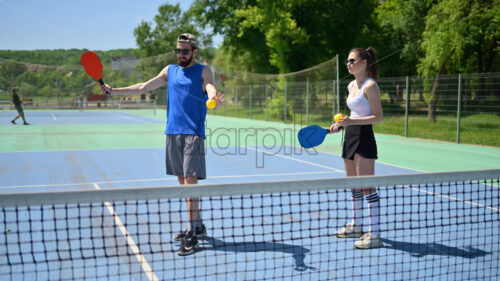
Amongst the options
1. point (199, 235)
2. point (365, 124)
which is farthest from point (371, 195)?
point (199, 235)

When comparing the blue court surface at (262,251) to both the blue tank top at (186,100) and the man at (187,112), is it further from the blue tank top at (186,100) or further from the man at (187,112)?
the blue tank top at (186,100)

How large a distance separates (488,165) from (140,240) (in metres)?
8.69

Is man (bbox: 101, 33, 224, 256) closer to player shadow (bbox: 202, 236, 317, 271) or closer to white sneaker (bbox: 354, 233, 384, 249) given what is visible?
player shadow (bbox: 202, 236, 317, 271)

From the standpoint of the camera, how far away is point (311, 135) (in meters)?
4.85

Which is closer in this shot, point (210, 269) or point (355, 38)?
point (210, 269)

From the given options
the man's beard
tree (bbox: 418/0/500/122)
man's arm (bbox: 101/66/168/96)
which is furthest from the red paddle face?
tree (bbox: 418/0/500/122)

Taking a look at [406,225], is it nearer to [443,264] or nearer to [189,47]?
[443,264]

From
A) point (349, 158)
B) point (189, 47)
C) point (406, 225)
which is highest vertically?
point (189, 47)

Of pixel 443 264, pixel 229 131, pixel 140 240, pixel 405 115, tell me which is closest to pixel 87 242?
pixel 140 240

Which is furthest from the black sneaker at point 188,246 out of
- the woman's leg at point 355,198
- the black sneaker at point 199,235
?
the woman's leg at point 355,198

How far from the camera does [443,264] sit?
167 inches

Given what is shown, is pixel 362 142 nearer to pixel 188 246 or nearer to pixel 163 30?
pixel 188 246

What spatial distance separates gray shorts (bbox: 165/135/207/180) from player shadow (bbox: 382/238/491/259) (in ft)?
6.68

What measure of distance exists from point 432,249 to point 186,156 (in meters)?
2.58
